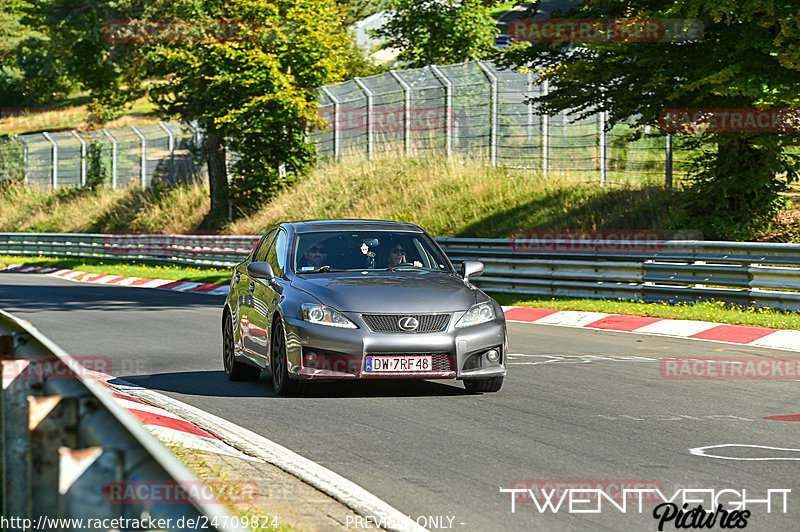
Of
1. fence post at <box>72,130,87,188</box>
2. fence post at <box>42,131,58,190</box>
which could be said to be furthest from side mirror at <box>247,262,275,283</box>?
fence post at <box>42,131,58,190</box>

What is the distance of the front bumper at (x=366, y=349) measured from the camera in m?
9.65

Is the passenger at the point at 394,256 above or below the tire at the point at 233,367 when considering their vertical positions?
above

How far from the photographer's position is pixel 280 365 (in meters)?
10.2

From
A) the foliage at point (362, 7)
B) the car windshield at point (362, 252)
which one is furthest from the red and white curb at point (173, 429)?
the foliage at point (362, 7)

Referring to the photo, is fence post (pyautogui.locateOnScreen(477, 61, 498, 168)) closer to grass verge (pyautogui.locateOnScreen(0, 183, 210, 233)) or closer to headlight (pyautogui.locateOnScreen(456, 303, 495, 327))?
grass verge (pyautogui.locateOnScreen(0, 183, 210, 233))

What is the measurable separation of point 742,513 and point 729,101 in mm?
13641

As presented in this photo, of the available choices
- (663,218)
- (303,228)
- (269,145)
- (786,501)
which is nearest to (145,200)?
(269,145)

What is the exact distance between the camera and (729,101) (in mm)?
18359

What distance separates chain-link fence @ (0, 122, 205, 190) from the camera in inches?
1889

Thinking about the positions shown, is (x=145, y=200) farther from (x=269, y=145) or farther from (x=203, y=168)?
(x=269, y=145)

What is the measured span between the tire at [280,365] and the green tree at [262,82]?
27.8 meters

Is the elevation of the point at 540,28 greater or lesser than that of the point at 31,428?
greater

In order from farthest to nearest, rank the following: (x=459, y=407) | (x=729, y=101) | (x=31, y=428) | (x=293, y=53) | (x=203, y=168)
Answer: (x=203, y=168) < (x=293, y=53) < (x=729, y=101) < (x=459, y=407) < (x=31, y=428)

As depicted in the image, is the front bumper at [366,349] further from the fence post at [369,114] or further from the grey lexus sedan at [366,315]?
the fence post at [369,114]
